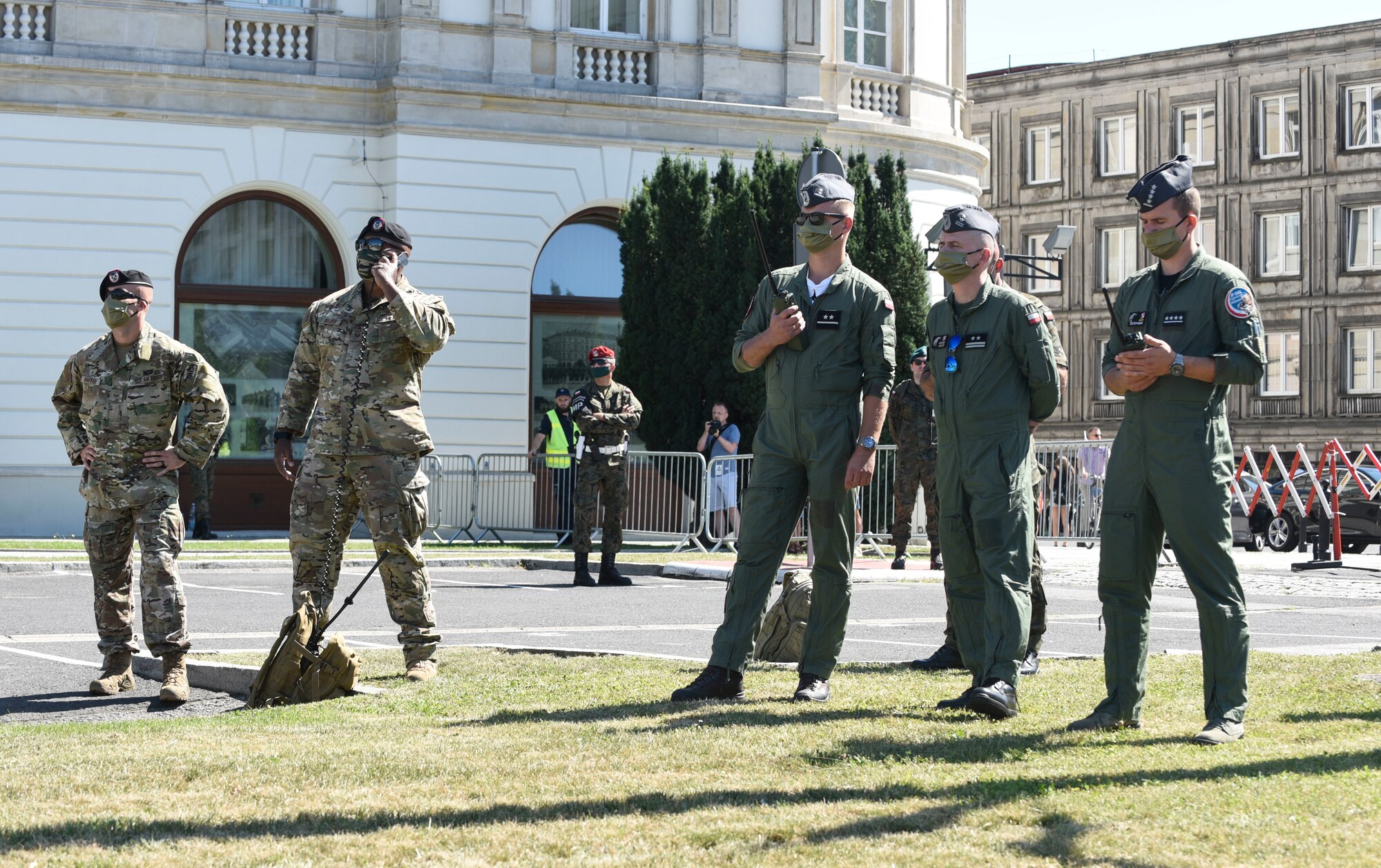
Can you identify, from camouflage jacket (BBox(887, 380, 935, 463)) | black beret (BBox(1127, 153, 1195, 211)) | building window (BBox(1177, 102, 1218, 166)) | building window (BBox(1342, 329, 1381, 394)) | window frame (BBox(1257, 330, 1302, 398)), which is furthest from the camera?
building window (BBox(1177, 102, 1218, 166))

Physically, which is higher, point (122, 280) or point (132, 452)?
point (122, 280)

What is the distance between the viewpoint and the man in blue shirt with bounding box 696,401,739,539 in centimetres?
2106

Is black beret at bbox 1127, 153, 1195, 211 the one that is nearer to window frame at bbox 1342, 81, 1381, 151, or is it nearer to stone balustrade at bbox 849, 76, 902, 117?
stone balustrade at bbox 849, 76, 902, 117

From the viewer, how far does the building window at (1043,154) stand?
5859cm

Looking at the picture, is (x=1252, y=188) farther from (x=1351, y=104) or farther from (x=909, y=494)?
(x=909, y=494)

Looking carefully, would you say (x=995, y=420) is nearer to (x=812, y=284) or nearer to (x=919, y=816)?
(x=812, y=284)

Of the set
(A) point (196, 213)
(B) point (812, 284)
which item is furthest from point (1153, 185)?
(A) point (196, 213)

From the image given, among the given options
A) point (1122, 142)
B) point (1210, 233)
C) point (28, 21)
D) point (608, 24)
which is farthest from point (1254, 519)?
point (1122, 142)

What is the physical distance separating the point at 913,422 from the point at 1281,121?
41152 millimetres

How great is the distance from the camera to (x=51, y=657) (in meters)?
9.92

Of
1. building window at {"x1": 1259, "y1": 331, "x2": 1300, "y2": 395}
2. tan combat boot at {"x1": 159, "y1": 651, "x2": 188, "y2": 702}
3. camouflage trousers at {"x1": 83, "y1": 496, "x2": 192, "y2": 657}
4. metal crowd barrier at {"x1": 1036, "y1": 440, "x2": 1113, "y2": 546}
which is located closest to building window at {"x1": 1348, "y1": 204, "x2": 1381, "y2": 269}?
building window at {"x1": 1259, "y1": 331, "x2": 1300, "y2": 395}

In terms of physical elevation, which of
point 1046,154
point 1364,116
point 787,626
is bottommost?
point 787,626

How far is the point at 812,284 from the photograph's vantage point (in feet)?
25.1

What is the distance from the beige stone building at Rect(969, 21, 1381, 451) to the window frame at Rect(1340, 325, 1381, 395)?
4 centimetres
